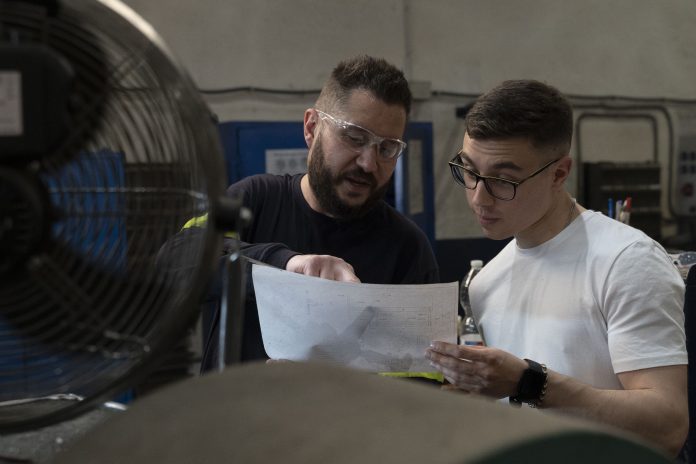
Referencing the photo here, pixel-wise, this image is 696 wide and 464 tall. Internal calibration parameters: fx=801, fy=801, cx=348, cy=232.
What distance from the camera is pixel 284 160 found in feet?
13.8

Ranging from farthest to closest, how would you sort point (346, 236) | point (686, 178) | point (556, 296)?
point (686, 178) < point (346, 236) < point (556, 296)

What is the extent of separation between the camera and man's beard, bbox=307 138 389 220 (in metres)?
1.76

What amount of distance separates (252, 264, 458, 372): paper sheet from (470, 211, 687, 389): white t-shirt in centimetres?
29

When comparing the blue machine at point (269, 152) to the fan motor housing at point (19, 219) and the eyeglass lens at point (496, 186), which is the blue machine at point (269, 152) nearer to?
the eyeglass lens at point (496, 186)

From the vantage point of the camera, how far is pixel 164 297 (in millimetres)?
720

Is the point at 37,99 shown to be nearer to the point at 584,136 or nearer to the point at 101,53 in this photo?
the point at 101,53

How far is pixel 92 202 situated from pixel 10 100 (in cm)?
14

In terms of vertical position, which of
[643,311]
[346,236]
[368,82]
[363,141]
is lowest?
[643,311]

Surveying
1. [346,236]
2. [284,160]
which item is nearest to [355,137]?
[346,236]

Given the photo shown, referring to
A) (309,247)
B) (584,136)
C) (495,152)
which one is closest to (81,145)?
(495,152)

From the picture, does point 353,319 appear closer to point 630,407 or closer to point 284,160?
point 630,407

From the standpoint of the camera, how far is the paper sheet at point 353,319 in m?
1.23

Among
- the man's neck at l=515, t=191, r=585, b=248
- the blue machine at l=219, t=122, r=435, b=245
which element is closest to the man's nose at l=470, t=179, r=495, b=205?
the man's neck at l=515, t=191, r=585, b=248

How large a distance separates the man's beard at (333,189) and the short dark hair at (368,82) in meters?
0.12
